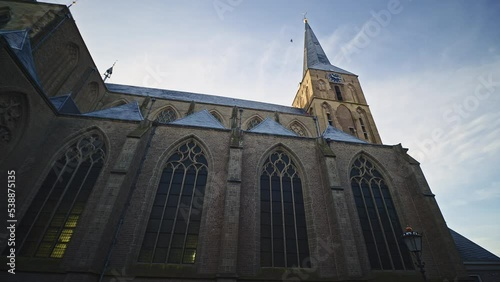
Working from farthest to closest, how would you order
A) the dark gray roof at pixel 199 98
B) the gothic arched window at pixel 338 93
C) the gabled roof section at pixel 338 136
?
the gothic arched window at pixel 338 93, the dark gray roof at pixel 199 98, the gabled roof section at pixel 338 136

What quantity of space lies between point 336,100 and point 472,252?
56.7ft

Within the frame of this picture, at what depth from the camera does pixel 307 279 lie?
8273 millimetres

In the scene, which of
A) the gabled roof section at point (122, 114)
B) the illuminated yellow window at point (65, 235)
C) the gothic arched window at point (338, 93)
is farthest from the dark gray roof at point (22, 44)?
the gothic arched window at point (338, 93)

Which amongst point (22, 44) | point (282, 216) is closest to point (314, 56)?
point (282, 216)

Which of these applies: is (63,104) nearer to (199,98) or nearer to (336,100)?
(199,98)

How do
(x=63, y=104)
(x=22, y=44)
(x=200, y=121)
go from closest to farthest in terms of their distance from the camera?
(x=22, y=44)
(x=63, y=104)
(x=200, y=121)

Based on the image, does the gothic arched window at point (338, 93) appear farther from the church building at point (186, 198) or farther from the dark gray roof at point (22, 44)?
the dark gray roof at point (22, 44)

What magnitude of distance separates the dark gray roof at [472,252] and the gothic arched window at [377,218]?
3.44m

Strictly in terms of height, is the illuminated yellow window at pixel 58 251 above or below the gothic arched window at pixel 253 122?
below

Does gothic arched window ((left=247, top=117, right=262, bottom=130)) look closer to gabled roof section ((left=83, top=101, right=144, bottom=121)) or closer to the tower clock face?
gabled roof section ((left=83, top=101, right=144, bottom=121))

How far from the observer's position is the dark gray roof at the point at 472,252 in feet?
33.2

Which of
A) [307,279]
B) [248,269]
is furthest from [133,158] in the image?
[307,279]

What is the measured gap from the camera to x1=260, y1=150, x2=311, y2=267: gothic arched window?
8.75m

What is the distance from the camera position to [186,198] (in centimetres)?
953
